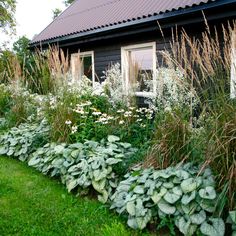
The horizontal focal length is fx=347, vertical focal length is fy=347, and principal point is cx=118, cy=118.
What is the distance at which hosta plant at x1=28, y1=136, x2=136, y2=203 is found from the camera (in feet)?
12.0

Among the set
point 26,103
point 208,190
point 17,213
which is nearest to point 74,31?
point 26,103

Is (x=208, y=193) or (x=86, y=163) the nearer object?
(x=208, y=193)

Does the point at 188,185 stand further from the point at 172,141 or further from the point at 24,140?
the point at 24,140

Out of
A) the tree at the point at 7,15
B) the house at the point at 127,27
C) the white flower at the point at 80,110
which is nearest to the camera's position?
the white flower at the point at 80,110

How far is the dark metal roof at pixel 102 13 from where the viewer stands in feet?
19.7

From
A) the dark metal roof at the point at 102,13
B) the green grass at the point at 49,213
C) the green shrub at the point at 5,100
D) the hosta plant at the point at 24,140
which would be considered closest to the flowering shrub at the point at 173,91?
the green grass at the point at 49,213

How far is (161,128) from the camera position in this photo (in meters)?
3.45

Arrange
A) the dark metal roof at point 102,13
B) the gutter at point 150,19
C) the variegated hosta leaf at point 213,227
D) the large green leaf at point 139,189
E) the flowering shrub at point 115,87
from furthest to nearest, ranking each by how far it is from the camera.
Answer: the dark metal roof at point 102,13 < the flowering shrub at point 115,87 < the gutter at point 150,19 < the large green leaf at point 139,189 < the variegated hosta leaf at point 213,227

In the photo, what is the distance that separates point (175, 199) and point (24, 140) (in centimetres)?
325

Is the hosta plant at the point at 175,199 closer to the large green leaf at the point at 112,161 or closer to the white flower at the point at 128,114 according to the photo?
the large green leaf at the point at 112,161

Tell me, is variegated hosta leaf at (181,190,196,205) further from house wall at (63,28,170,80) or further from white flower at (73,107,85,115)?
house wall at (63,28,170,80)

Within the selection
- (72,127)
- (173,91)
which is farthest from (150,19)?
(173,91)

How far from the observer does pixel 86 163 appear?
12.9ft

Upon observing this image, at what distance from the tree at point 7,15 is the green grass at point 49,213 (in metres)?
18.0
